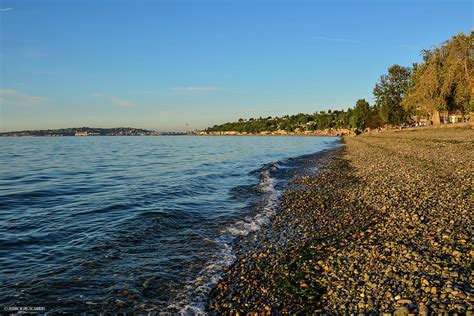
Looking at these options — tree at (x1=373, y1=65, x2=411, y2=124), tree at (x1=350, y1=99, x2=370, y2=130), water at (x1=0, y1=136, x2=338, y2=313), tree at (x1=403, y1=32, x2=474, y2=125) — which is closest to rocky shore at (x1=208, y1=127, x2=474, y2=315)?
water at (x1=0, y1=136, x2=338, y2=313)

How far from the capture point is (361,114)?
142 meters

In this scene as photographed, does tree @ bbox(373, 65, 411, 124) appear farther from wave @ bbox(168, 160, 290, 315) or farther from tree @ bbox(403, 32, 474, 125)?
wave @ bbox(168, 160, 290, 315)

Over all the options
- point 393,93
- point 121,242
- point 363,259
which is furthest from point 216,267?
point 393,93

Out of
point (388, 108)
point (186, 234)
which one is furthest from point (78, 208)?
point (388, 108)

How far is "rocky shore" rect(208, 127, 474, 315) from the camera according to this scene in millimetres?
6207

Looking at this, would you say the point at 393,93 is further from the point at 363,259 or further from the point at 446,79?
the point at 363,259

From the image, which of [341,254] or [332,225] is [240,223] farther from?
[341,254]

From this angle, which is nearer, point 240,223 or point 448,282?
point 448,282

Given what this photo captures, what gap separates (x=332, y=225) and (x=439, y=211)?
3923 mm

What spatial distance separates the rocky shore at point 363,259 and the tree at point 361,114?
13780 centimetres

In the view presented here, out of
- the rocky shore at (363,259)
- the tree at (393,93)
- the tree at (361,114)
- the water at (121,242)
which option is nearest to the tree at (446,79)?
the tree at (393,93)

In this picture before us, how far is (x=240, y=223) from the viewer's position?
1391cm

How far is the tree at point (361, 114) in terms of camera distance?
5591 inches

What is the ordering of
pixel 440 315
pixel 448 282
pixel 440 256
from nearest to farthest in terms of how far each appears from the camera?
pixel 440 315, pixel 448 282, pixel 440 256
